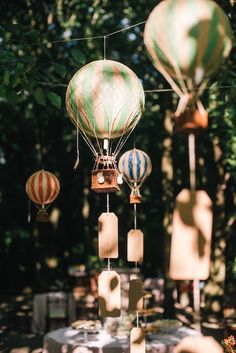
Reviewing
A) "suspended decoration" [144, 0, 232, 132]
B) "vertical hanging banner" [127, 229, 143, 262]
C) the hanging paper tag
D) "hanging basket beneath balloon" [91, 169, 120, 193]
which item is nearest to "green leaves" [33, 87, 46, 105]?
"hanging basket beneath balloon" [91, 169, 120, 193]

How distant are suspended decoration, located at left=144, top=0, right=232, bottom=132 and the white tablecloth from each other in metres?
11.6

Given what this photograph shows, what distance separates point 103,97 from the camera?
A: 4180mm

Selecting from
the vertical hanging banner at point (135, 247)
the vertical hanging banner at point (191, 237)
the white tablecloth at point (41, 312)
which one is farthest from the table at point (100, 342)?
the vertical hanging banner at point (191, 237)

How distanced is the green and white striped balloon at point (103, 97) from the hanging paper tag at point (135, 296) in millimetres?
1267

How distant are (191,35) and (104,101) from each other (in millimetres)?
1364

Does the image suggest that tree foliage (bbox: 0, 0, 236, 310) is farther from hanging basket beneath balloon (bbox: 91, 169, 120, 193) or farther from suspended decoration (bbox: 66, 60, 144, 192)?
hanging basket beneath balloon (bbox: 91, 169, 120, 193)

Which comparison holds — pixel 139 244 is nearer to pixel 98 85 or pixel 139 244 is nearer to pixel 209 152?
pixel 98 85

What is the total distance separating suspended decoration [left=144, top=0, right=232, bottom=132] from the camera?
2936 mm

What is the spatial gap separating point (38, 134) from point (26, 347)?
684 centimetres

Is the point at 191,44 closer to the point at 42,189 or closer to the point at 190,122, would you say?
the point at 190,122

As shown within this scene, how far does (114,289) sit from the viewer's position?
12.6 feet

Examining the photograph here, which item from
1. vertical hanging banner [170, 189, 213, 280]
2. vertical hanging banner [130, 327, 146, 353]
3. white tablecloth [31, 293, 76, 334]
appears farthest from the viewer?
white tablecloth [31, 293, 76, 334]

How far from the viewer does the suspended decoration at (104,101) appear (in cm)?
418

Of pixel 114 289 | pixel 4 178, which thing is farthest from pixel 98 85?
pixel 4 178
